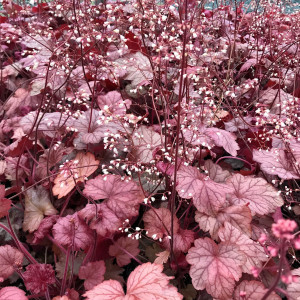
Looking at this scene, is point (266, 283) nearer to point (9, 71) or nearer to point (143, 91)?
point (143, 91)

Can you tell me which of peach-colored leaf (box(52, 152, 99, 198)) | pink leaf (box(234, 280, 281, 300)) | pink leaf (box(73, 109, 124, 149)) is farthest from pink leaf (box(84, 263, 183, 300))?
pink leaf (box(73, 109, 124, 149))

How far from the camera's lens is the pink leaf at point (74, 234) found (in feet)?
4.72

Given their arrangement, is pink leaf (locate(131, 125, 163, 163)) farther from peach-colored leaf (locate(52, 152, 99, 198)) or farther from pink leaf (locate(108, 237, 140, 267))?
pink leaf (locate(108, 237, 140, 267))

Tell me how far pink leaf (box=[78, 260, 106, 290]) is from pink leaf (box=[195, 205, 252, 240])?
54 cm

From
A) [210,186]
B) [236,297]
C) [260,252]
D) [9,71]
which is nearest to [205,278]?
[236,297]

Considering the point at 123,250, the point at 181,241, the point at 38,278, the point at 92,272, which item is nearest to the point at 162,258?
the point at 181,241

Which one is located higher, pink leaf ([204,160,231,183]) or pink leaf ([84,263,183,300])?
pink leaf ([84,263,183,300])

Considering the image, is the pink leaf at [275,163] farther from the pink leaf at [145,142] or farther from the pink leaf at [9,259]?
the pink leaf at [9,259]

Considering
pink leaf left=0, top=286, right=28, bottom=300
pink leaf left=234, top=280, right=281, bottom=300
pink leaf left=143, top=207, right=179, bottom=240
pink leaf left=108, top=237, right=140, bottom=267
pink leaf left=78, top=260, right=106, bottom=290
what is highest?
pink leaf left=0, top=286, right=28, bottom=300

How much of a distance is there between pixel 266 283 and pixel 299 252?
46cm

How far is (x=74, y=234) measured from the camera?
1.40 metres

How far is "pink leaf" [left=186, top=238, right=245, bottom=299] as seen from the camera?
1.25 m

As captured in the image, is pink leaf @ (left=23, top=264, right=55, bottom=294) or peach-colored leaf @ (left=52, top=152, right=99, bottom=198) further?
peach-colored leaf @ (left=52, top=152, right=99, bottom=198)

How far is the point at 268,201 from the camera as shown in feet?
5.18
